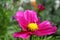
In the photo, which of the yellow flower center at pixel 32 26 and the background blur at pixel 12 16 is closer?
the yellow flower center at pixel 32 26

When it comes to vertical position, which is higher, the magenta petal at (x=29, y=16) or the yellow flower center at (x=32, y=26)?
the magenta petal at (x=29, y=16)

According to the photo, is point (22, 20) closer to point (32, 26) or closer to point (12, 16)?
point (32, 26)

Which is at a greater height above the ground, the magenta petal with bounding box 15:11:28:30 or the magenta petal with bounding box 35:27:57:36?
the magenta petal with bounding box 15:11:28:30

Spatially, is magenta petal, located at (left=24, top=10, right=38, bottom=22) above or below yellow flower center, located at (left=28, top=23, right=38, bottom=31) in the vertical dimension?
above

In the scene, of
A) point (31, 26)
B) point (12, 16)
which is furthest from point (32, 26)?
point (12, 16)

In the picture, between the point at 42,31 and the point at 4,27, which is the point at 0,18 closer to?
the point at 4,27

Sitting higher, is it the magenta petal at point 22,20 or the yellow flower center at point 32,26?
the magenta petal at point 22,20

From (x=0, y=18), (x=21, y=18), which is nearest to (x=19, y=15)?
(x=21, y=18)

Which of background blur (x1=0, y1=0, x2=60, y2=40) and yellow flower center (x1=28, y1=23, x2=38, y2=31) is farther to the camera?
background blur (x1=0, y1=0, x2=60, y2=40)
